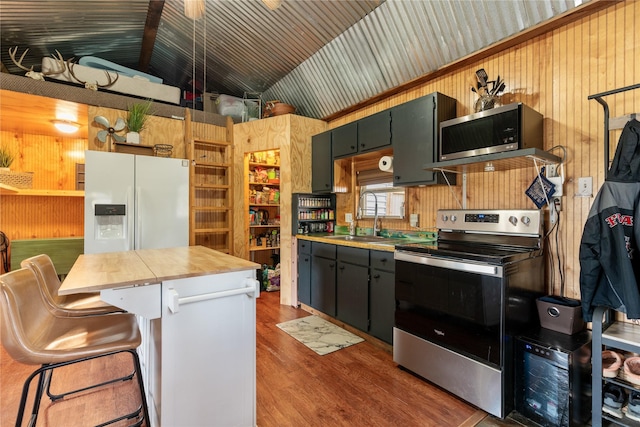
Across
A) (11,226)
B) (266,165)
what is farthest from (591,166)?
(11,226)

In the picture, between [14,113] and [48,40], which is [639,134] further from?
[14,113]

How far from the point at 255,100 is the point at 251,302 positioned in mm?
3763

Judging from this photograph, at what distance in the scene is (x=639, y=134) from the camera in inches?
60.1

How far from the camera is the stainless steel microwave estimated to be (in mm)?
1943

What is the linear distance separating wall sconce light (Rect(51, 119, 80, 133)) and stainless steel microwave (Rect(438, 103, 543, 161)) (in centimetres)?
453

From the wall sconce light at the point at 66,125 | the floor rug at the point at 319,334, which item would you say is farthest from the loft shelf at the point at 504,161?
the wall sconce light at the point at 66,125

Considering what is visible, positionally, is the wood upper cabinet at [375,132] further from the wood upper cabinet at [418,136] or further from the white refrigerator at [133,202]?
the white refrigerator at [133,202]

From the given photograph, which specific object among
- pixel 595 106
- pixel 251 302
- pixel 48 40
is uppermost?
pixel 48 40

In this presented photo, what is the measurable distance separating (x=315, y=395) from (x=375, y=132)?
7.70 feet

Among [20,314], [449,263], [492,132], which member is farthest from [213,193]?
[492,132]

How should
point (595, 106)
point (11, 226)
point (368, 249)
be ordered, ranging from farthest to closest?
point (11, 226) < point (368, 249) < point (595, 106)

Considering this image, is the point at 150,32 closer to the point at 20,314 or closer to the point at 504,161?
the point at 20,314

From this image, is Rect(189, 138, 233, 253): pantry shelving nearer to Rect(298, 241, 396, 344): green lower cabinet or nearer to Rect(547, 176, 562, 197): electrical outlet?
Rect(298, 241, 396, 344): green lower cabinet

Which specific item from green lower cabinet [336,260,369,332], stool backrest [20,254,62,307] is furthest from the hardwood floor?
stool backrest [20,254,62,307]
